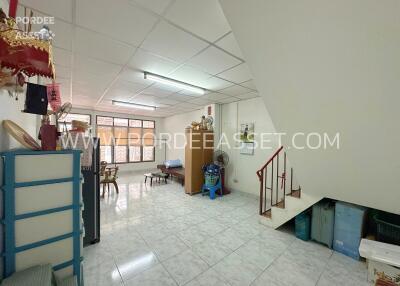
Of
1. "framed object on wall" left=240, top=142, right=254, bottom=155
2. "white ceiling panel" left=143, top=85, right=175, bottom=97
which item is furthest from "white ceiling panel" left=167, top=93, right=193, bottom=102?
"framed object on wall" left=240, top=142, right=254, bottom=155

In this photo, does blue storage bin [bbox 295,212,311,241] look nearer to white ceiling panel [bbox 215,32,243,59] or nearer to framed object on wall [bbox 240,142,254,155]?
framed object on wall [bbox 240,142,254,155]

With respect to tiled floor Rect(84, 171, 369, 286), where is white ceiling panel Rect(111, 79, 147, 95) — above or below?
above

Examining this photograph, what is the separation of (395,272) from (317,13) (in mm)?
2839

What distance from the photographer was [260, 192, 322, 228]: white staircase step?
2.77 m

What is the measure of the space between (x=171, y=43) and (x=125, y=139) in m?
6.79

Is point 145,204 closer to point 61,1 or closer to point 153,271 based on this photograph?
point 153,271

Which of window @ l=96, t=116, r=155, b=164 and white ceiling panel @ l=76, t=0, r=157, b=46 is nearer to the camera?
white ceiling panel @ l=76, t=0, r=157, b=46

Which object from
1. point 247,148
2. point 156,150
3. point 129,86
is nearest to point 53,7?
point 129,86

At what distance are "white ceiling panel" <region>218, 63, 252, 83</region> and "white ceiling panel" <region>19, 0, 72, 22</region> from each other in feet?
7.52

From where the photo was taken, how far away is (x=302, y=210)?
282 centimetres

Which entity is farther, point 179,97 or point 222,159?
point 222,159

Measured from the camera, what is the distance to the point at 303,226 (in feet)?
9.36

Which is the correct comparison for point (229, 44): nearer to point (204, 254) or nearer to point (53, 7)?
point (53, 7)

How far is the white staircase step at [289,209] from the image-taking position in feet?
9.09
